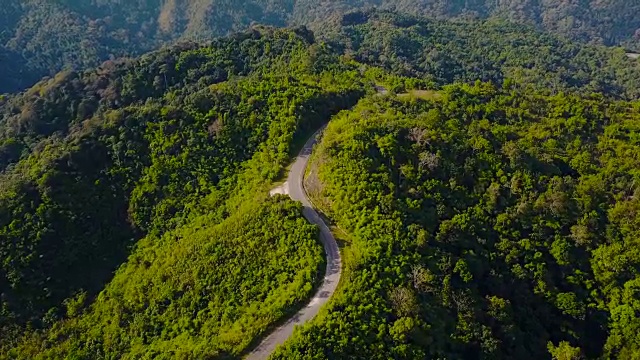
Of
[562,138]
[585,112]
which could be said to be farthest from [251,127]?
[585,112]

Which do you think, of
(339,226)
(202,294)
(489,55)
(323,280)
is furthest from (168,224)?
(489,55)

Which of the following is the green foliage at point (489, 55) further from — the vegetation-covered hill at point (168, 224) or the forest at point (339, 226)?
the vegetation-covered hill at point (168, 224)

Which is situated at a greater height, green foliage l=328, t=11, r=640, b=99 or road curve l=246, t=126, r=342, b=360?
road curve l=246, t=126, r=342, b=360

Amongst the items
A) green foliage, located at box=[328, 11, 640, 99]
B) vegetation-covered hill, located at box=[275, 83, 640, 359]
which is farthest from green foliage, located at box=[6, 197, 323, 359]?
green foliage, located at box=[328, 11, 640, 99]

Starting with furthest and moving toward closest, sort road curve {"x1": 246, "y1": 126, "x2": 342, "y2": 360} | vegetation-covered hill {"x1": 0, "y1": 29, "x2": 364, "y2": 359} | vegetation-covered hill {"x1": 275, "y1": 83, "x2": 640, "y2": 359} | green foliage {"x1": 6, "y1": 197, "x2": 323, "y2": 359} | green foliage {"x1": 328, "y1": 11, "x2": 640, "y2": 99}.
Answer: green foliage {"x1": 328, "y1": 11, "x2": 640, "y2": 99} < vegetation-covered hill {"x1": 0, "y1": 29, "x2": 364, "y2": 359} < green foliage {"x1": 6, "y1": 197, "x2": 323, "y2": 359} < vegetation-covered hill {"x1": 275, "y1": 83, "x2": 640, "y2": 359} < road curve {"x1": 246, "y1": 126, "x2": 342, "y2": 360}

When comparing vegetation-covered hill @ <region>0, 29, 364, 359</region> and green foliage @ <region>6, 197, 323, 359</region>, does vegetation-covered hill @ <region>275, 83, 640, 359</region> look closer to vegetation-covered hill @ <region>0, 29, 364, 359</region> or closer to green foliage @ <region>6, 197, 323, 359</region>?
green foliage @ <region>6, 197, 323, 359</region>
